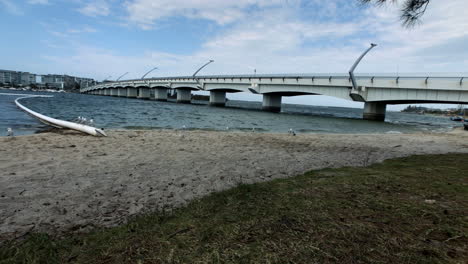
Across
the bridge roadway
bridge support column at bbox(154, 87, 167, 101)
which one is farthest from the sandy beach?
bridge support column at bbox(154, 87, 167, 101)

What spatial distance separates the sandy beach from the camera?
12.3ft

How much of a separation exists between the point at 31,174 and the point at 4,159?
223 cm

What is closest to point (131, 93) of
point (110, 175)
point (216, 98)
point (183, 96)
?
point (183, 96)

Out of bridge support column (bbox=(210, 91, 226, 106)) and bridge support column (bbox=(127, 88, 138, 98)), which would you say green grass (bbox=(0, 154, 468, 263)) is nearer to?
bridge support column (bbox=(210, 91, 226, 106))

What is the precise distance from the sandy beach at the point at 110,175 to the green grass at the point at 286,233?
29.1 inches

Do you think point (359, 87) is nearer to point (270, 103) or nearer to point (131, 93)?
point (270, 103)

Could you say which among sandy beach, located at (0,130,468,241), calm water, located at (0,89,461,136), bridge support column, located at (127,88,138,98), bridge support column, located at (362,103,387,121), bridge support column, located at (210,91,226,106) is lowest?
sandy beach, located at (0,130,468,241)

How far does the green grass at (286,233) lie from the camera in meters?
2.30

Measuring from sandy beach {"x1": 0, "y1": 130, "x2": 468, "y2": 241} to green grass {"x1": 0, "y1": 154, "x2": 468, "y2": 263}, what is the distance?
0.74 m

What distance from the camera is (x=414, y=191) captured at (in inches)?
167

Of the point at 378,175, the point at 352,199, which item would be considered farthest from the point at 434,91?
the point at 352,199

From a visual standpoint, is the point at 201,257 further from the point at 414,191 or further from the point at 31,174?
the point at 31,174

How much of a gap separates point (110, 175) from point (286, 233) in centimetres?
453

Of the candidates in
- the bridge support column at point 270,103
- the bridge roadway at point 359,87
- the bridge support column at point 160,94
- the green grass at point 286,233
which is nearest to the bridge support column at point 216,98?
the bridge roadway at point 359,87
